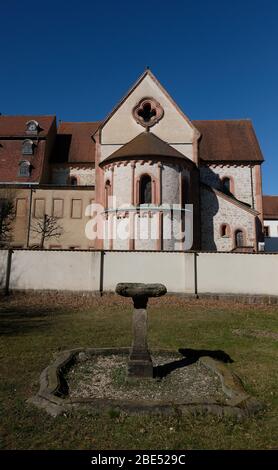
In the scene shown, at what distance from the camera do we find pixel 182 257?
1697 centimetres

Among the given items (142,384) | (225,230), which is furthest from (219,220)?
(142,384)

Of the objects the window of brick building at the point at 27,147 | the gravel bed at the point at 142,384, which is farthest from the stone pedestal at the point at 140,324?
the window of brick building at the point at 27,147

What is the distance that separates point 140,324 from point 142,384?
Answer: 3.39 feet

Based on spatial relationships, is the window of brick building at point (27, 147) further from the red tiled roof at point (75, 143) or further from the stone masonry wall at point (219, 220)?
the stone masonry wall at point (219, 220)

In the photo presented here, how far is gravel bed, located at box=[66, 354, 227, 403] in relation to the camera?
18.3ft

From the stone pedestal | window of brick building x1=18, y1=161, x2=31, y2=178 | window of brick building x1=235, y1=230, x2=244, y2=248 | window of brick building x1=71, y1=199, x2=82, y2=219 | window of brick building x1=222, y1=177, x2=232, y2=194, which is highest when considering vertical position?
window of brick building x1=18, y1=161, x2=31, y2=178

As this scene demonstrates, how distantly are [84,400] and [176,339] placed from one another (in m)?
4.86

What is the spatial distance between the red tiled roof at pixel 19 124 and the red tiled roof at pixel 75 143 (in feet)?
6.05

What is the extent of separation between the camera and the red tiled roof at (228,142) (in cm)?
3020

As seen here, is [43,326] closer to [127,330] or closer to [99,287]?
[127,330]

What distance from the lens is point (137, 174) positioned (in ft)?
72.1

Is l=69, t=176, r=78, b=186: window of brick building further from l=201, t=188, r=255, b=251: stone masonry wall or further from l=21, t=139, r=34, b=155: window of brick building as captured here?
l=201, t=188, r=255, b=251: stone masonry wall

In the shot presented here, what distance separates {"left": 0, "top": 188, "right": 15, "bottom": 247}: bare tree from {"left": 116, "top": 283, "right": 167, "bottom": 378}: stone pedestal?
21.9m
